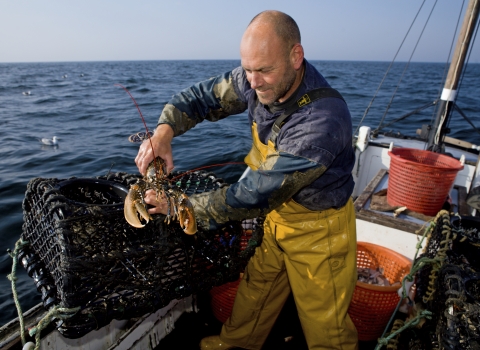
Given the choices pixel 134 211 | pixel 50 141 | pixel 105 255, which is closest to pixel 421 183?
pixel 134 211

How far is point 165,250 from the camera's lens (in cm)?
181

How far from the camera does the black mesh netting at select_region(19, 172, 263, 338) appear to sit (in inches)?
64.4

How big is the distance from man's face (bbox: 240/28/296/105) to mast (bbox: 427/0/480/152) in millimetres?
4656

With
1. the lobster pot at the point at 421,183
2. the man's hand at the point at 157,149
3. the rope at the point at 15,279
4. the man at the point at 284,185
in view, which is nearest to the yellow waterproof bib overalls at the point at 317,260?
the man at the point at 284,185

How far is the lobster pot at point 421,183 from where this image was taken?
395 centimetres

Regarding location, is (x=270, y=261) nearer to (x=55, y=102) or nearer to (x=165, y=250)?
(x=165, y=250)

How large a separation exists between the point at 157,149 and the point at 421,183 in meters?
3.27

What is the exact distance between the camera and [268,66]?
1.97 m

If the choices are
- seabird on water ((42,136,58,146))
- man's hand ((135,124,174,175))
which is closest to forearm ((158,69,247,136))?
man's hand ((135,124,174,175))

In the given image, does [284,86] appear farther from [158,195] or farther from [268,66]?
[158,195]

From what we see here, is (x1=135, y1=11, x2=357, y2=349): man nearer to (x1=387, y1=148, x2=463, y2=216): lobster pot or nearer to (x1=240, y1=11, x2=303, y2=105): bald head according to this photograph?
(x1=240, y1=11, x2=303, y2=105): bald head

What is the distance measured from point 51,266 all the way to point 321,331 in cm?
177

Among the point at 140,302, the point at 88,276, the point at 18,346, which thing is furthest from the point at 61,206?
the point at 18,346

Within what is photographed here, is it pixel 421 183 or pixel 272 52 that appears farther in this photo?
pixel 421 183
